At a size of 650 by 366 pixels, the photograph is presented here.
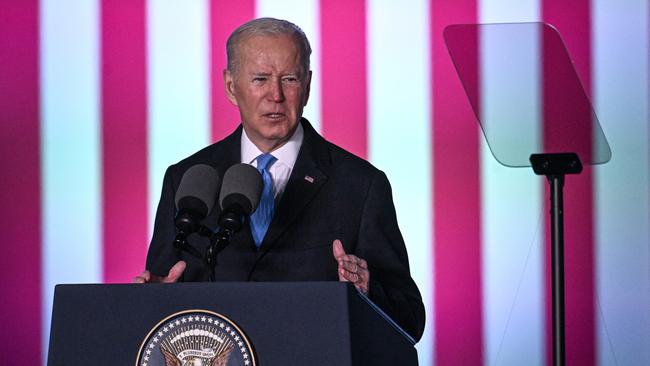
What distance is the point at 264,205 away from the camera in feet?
7.82

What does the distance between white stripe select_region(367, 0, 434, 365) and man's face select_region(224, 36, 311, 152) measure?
3.10 feet

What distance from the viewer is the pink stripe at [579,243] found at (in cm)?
320

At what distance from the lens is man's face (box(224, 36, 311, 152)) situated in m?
2.29

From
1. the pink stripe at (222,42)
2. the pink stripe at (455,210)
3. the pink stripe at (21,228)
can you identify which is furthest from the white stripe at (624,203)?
the pink stripe at (21,228)

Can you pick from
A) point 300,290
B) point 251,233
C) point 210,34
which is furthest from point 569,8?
point 300,290

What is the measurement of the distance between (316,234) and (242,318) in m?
0.78

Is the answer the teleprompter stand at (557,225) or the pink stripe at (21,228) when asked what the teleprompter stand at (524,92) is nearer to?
the teleprompter stand at (557,225)

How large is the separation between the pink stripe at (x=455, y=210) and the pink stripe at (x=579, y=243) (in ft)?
0.70

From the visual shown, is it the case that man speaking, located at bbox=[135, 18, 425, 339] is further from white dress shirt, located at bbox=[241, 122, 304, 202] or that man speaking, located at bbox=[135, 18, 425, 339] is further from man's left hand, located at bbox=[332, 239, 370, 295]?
man's left hand, located at bbox=[332, 239, 370, 295]

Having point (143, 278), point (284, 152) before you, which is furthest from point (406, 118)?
point (143, 278)

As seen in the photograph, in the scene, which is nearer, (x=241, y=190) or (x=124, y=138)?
(x=241, y=190)

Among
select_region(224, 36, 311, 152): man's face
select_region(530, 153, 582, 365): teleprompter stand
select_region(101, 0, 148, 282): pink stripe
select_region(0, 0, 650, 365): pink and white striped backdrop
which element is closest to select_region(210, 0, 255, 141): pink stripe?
select_region(0, 0, 650, 365): pink and white striped backdrop

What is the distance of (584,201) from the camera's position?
322cm

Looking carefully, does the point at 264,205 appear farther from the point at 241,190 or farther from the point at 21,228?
the point at 21,228
